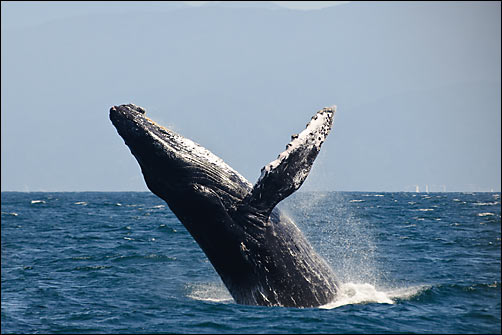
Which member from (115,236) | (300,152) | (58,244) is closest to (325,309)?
(300,152)

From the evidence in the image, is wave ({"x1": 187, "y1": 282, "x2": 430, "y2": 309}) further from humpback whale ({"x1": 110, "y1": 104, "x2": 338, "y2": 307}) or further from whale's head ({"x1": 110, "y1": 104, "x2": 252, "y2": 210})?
whale's head ({"x1": 110, "y1": 104, "x2": 252, "y2": 210})

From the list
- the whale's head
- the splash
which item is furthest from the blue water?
the whale's head

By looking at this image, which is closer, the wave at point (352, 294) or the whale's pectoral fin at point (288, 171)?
the whale's pectoral fin at point (288, 171)

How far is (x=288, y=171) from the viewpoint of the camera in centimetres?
771

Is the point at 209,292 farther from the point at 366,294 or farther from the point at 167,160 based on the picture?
the point at 167,160

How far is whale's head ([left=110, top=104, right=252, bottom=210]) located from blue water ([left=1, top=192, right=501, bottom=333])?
5.35 feet

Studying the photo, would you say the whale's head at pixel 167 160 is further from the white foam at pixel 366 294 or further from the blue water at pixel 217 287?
the white foam at pixel 366 294

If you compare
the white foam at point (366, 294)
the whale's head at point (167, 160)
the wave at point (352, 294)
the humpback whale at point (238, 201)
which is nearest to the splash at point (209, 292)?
the wave at point (352, 294)

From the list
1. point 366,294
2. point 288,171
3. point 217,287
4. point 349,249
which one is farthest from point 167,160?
point 349,249

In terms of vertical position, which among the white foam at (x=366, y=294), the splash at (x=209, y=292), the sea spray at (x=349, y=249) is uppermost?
the sea spray at (x=349, y=249)

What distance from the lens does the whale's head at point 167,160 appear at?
7.87 metres

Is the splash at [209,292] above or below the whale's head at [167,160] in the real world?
below

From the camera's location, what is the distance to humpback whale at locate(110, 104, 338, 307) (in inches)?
308

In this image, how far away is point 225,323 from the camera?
773cm
